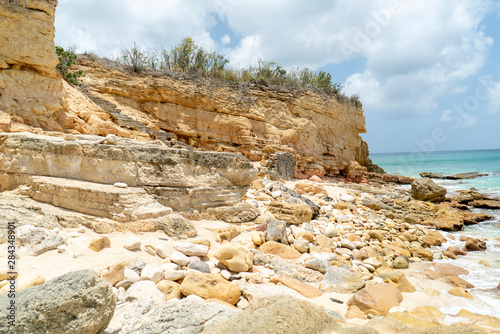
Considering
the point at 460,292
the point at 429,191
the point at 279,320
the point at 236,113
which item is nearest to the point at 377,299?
the point at 460,292

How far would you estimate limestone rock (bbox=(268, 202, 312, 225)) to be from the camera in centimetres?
583

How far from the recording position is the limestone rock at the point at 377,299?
10.4 ft

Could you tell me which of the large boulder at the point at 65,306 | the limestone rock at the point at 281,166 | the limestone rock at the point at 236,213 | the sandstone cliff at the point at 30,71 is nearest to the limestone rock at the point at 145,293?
the large boulder at the point at 65,306

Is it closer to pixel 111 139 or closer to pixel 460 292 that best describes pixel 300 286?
pixel 460 292

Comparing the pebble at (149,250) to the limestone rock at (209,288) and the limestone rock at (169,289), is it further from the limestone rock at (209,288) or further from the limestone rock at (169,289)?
the limestone rock at (209,288)

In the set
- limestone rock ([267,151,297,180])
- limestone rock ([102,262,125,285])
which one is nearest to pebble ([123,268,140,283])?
limestone rock ([102,262,125,285])

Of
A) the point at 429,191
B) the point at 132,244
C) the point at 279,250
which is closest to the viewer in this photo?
the point at 132,244

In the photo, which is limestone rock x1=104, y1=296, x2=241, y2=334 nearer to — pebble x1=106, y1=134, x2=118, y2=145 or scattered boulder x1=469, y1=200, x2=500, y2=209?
pebble x1=106, y1=134, x2=118, y2=145

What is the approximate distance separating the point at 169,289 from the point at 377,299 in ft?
8.44

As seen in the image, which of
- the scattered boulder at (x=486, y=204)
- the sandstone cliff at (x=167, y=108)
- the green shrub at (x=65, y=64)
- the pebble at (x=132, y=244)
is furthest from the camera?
the scattered boulder at (x=486, y=204)

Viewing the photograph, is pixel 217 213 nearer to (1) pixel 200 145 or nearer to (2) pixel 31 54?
(2) pixel 31 54

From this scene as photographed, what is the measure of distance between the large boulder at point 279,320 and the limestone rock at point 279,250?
99.4 inches

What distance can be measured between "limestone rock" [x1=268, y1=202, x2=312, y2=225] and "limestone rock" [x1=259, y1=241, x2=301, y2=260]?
145cm

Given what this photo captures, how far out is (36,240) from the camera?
3070 millimetres
